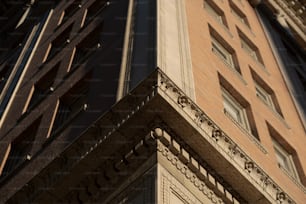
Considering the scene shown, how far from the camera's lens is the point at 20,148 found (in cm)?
1703

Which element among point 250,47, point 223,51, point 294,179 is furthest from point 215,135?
point 250,47

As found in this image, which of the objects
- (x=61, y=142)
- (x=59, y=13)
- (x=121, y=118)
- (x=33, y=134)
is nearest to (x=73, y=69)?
(x=33, y=134)

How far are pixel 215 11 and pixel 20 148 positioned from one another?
922 centimetres

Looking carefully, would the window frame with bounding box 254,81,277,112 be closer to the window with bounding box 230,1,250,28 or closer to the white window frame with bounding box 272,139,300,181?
the white window frame with bounding box 272,139,300,181

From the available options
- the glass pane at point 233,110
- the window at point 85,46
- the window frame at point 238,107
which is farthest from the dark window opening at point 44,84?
the glass pane at point 233,110

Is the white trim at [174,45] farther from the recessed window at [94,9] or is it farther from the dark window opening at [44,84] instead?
the dark window opening at [44,84]

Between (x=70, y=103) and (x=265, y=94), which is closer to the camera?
(x=70, y=103)

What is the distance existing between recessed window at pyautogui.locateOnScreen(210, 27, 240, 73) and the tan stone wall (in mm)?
211

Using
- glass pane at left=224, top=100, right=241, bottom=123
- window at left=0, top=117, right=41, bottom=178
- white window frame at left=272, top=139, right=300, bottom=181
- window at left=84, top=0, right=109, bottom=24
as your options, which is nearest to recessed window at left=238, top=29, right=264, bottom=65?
window at left=84, top=0, right=109, bottom=24

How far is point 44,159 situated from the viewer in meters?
14.0

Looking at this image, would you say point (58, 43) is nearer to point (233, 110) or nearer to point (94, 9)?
point (94, 9)

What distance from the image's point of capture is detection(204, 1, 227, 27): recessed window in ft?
72.3

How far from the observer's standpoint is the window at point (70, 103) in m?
15.5

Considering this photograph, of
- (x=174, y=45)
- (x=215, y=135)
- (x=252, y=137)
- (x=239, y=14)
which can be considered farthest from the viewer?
(x=239, y=14)
